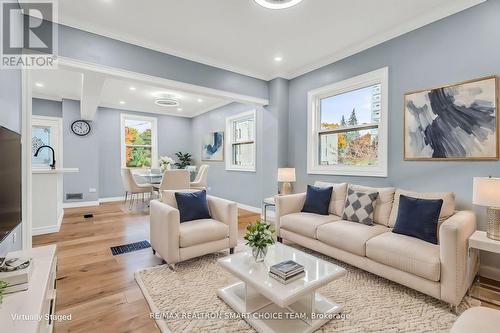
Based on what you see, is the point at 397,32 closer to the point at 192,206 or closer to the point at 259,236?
the point at 259,236

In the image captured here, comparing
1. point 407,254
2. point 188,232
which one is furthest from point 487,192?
point 188,232

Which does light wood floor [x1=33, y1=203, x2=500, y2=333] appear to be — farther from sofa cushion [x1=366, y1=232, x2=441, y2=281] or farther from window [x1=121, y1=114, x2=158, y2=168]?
window [x1=121, y1=114, x2=158, y2=168]

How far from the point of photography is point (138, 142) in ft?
24.3

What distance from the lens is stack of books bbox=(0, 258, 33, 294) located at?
1.24 meters

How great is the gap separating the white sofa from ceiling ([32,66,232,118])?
254cm

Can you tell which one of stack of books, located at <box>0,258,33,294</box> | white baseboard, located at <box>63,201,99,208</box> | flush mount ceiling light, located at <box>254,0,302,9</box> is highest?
flush mount ceiling light, located at <box>254,0,302,9</box>

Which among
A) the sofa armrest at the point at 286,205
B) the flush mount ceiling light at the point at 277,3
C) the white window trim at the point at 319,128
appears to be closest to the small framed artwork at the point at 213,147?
the white window trim at the point at 319,128

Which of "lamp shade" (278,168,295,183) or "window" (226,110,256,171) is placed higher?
"window" (226,110,256,171)

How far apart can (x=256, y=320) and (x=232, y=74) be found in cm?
370

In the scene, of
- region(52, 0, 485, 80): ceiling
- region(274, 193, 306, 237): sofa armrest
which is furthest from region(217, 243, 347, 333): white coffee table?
region(52, 0, 485, 80): ceiling

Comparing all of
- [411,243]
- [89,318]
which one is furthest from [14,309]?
[411,243]

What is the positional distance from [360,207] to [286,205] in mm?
950

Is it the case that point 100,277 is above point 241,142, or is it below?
below

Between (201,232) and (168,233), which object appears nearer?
(168,233)
